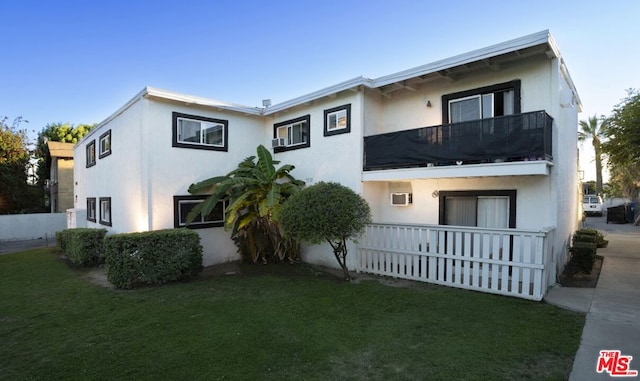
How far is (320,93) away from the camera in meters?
10.5

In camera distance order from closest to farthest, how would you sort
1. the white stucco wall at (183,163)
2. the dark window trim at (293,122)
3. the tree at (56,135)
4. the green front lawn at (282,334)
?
1. the green front lawn at (282,334)
2. the white stucco wall at (183,163)
3. the dark window trim at (293,122)
4. the tree at (56,135)

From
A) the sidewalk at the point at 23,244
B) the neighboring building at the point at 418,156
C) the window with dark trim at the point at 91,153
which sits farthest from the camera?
the sidewalk at the point at 23,244

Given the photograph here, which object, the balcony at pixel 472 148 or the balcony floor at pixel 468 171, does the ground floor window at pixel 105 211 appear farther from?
the balcony at pixel 472 148

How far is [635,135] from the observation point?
1364 cm

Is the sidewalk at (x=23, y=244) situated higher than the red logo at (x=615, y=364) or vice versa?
the red logo at (x=615, y=364)

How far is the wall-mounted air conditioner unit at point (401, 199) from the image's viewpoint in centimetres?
998

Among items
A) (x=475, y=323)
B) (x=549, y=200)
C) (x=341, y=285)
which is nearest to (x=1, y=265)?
(x=341, y=285)

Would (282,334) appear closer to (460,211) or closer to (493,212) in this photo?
(460,211)

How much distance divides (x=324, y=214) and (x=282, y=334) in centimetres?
327

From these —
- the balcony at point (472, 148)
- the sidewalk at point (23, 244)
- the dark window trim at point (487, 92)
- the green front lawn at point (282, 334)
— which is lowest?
the sidewalk at point (23, 244)

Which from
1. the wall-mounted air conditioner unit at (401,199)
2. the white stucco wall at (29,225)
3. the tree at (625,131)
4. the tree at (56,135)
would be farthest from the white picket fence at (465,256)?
the tree at (56,135)

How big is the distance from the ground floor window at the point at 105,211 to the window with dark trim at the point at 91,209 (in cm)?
149

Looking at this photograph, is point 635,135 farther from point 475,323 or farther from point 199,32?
point 199,32

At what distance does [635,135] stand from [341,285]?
14.7 m
